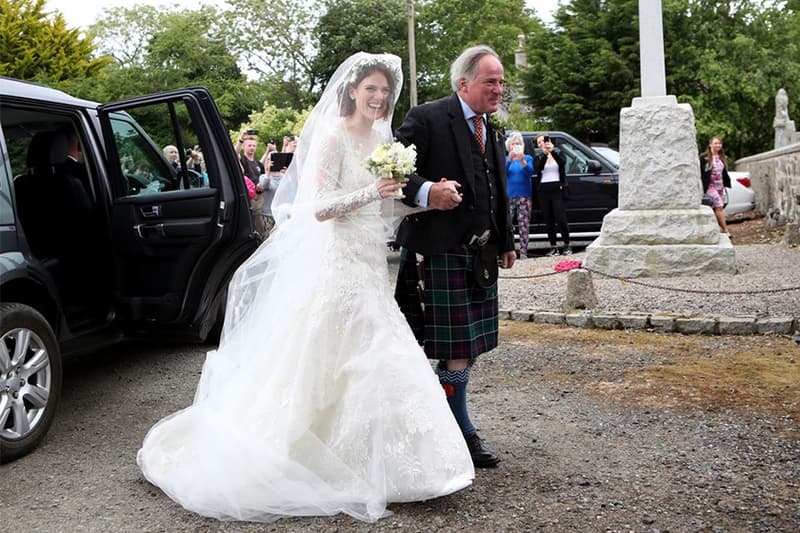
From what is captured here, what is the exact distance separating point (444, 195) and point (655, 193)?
23.9 feet

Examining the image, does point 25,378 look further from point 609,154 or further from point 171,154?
point 609,154

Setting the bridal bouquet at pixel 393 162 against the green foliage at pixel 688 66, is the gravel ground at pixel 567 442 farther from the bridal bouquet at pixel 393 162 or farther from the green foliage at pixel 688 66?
the green foliage at pixel 688 66

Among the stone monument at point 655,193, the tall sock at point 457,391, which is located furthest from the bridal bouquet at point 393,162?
the stone monument at point 655,193

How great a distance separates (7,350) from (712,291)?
6.74 metres

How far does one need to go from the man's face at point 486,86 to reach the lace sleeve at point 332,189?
0.68 meters

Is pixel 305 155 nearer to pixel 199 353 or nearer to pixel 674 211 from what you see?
pixel 199 353

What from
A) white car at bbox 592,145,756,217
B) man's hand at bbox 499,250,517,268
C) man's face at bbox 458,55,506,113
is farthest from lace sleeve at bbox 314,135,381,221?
white car at bbox 592,145,756,217

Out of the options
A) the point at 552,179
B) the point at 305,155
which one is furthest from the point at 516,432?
the point at 552,179

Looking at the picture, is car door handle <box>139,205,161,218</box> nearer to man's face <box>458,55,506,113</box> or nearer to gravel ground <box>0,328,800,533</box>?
gravel ground <box>0,328,800,533</box>

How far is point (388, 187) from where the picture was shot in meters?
3.95

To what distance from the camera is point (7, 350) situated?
15.4 feet

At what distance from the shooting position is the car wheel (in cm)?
463

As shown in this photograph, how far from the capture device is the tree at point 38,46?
38.5 metres

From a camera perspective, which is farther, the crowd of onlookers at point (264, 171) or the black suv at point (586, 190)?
the black suv at point (586, 190)
